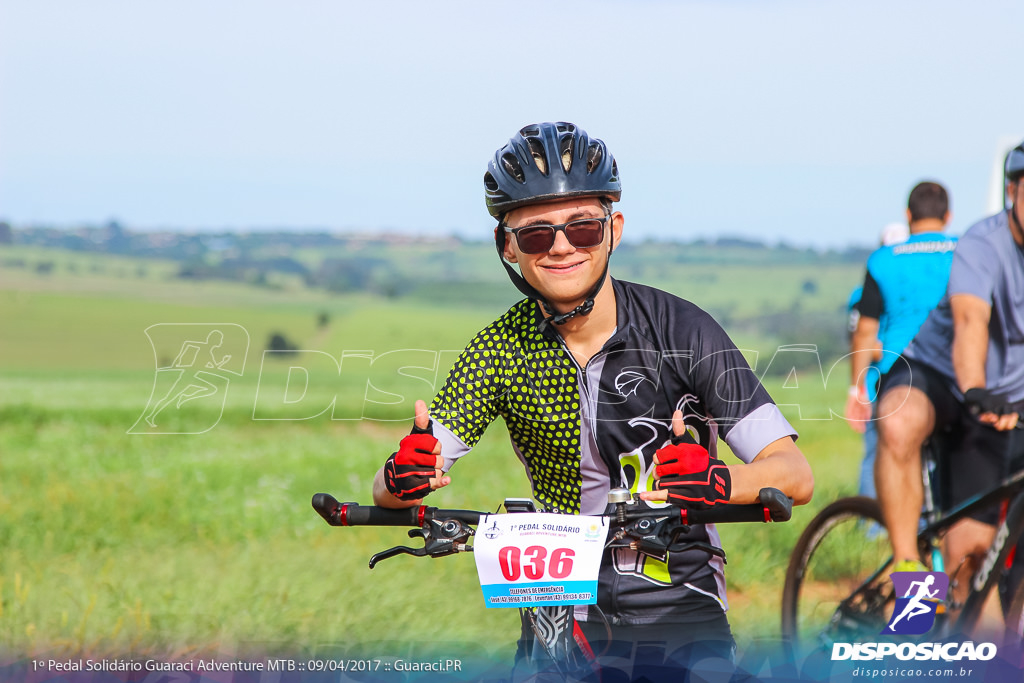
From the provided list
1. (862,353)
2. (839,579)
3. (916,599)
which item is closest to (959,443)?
(916,599)

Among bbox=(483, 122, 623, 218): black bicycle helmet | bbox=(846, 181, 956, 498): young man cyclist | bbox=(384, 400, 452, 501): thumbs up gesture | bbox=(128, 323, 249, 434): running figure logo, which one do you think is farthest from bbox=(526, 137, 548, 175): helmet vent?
bbox=(846, 181, 956, 498): young man cyclist

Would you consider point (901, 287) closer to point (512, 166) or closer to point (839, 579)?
point (839, 579)

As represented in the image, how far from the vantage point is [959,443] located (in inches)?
219

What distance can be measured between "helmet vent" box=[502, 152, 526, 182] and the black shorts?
3.36 meters

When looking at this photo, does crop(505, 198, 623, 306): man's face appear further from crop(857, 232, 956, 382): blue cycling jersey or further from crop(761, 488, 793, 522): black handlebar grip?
crop(857, 232, 956, 382): blue cycling jersey

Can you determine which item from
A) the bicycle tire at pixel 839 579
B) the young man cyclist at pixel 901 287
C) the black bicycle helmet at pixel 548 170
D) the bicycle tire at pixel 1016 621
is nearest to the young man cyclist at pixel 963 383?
the bicycle tire at pixel 839 579

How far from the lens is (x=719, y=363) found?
308 centimetres

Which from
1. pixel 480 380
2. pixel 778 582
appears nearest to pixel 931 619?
pixel 778 582

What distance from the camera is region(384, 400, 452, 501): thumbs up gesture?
283 centimetres

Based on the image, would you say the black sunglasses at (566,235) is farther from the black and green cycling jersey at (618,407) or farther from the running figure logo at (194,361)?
the running figure logo at (194,361)

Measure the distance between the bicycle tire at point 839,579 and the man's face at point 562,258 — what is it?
316 cm

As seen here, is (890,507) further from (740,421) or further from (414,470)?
(414,470)

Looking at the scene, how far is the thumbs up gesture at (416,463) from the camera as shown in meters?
2.83

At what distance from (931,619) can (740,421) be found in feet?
9.72
